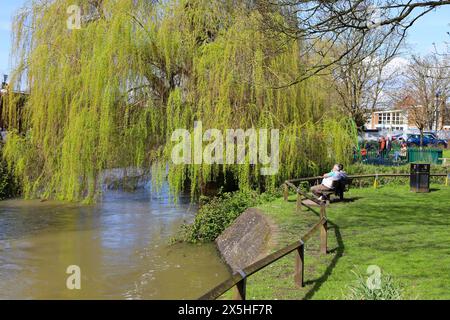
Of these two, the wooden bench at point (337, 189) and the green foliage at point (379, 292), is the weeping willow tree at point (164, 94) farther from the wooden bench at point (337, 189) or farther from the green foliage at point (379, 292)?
the green foliage at point (379, 292)

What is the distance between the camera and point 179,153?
623 inches

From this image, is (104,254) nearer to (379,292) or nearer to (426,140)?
(379,292)

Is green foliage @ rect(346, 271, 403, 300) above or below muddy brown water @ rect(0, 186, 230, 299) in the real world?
above

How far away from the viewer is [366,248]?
9594 mm

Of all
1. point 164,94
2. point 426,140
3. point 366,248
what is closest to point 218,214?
point 164,94

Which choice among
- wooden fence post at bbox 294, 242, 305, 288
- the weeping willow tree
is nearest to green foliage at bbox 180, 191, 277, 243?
the weeping willow tree

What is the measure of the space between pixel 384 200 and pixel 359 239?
6513 millimetres

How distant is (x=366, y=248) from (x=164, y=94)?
979 centimetres

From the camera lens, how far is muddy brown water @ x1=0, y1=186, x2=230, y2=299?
1016 centimetres

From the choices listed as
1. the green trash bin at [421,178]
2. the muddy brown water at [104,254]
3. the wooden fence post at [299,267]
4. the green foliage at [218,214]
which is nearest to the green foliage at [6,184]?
the muddy brown water at [104,254]

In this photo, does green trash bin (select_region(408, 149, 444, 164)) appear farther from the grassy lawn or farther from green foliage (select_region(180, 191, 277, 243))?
green foliage (select_region(180, 191, 277, 243))

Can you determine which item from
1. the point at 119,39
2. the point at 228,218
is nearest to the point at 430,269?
the point at 228,218

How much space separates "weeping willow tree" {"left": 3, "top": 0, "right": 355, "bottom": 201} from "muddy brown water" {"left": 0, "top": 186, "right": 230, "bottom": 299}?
1355 mm
